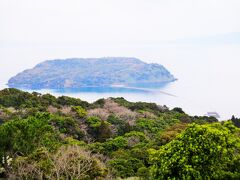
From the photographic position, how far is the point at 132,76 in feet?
522

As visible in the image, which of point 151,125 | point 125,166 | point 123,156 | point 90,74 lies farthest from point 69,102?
point 90,74

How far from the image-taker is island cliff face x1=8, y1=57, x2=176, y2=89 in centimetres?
14775

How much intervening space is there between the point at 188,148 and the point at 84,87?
134342mm

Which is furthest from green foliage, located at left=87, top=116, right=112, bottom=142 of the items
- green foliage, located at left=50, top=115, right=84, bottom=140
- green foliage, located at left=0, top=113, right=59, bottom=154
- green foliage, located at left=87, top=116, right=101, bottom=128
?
green foliage, located at left=0, top=113, right=59, bottom=154

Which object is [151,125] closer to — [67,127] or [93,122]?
[93,122]

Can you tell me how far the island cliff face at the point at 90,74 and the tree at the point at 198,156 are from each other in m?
134

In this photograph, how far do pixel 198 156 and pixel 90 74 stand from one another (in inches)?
6123

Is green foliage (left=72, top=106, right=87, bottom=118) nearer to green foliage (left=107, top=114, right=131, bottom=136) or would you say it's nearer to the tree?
green foliage (left=107, top=114, right=131, bottom=136)

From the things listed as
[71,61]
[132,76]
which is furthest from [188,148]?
[71,61]

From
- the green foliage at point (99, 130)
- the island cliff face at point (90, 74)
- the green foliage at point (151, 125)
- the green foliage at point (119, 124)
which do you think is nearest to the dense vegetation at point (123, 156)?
the green foliage at point (99, 130)

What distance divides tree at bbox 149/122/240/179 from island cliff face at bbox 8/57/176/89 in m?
134

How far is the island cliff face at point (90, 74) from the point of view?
485ft

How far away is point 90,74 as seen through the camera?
537ft

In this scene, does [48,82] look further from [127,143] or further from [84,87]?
[127,143]
